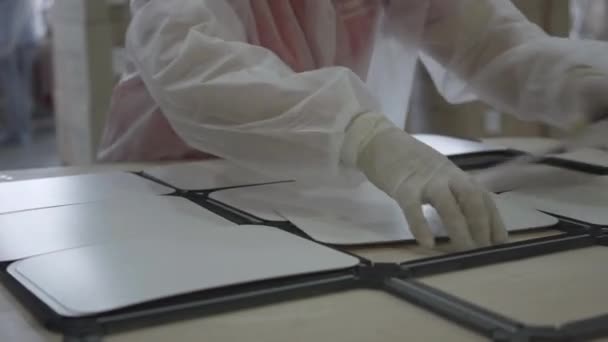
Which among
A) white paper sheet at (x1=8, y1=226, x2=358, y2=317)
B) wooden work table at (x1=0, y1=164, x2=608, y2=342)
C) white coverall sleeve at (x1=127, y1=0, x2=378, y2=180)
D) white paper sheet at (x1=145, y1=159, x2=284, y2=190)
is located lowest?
wooden work table at (x1=0, y1=164, x2=608, y2=342)

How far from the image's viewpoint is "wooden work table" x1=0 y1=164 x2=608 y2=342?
0.50 meters

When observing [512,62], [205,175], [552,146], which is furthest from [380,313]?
[552,146]

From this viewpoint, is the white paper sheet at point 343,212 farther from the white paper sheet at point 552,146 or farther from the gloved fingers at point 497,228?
the white paper sheet at point 552,146

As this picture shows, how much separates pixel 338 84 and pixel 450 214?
20cm

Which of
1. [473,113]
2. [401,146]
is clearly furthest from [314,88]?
[473,113]

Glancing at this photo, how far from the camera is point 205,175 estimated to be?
39.9 inches

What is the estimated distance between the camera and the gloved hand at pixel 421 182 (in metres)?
0.68

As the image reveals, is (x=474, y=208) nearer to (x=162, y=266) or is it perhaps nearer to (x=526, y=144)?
(x=162, y=266)

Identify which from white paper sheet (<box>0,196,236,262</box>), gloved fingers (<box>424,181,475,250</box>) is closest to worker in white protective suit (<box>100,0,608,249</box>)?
gloved fingers (<box>424,181,475,250</box>)

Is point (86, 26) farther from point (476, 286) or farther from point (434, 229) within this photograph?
point (476, 286)

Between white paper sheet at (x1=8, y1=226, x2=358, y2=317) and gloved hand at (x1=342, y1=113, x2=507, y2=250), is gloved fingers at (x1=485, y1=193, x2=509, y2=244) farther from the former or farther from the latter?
white paper sheet at (x1=8, y1=226, x2=358, y2=317)

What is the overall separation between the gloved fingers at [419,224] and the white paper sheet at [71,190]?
332mm

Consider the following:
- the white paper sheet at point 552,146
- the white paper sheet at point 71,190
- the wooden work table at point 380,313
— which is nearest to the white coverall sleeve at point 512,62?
the white paper sheet at point 552,146

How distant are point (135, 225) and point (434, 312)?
334 millimetres
